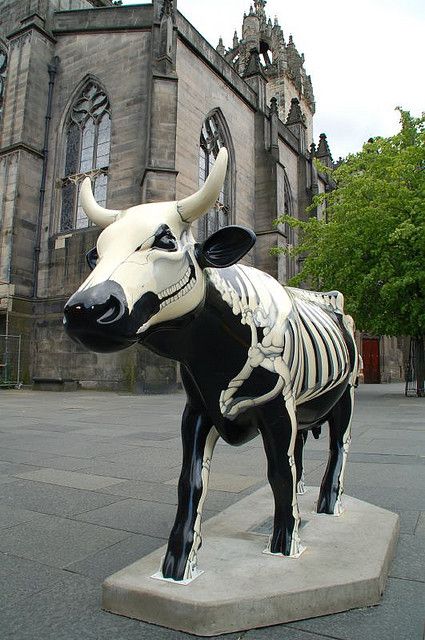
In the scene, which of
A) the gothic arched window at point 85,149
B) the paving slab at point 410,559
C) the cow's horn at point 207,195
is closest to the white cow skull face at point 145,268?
the cow's horn at point 207,195

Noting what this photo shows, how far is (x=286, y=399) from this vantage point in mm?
2051

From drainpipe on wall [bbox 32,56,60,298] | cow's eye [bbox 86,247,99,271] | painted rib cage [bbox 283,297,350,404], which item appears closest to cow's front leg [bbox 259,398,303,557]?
painted rib cage [bbox 283,297,350,404]

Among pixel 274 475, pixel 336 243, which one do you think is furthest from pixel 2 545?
pixel 336 243

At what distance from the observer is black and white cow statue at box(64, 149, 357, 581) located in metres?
1.61

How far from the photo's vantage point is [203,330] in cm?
193

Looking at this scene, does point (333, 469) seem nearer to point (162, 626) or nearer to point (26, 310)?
point (162, 626)

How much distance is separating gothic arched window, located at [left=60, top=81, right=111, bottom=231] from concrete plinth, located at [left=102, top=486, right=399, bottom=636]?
59.0 feet

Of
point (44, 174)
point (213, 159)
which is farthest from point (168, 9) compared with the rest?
point (44, 174)

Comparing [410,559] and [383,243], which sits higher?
[383,243]

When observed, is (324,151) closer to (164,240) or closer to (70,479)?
(70,479)

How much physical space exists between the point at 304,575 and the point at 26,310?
59.8ft

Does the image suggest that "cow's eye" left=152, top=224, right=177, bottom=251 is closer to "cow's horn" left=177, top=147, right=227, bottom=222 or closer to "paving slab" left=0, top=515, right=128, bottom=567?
"cow's horn" left=177, top=147, right=227, bottom=222

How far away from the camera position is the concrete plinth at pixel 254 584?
5.56ft

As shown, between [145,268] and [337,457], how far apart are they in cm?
177
